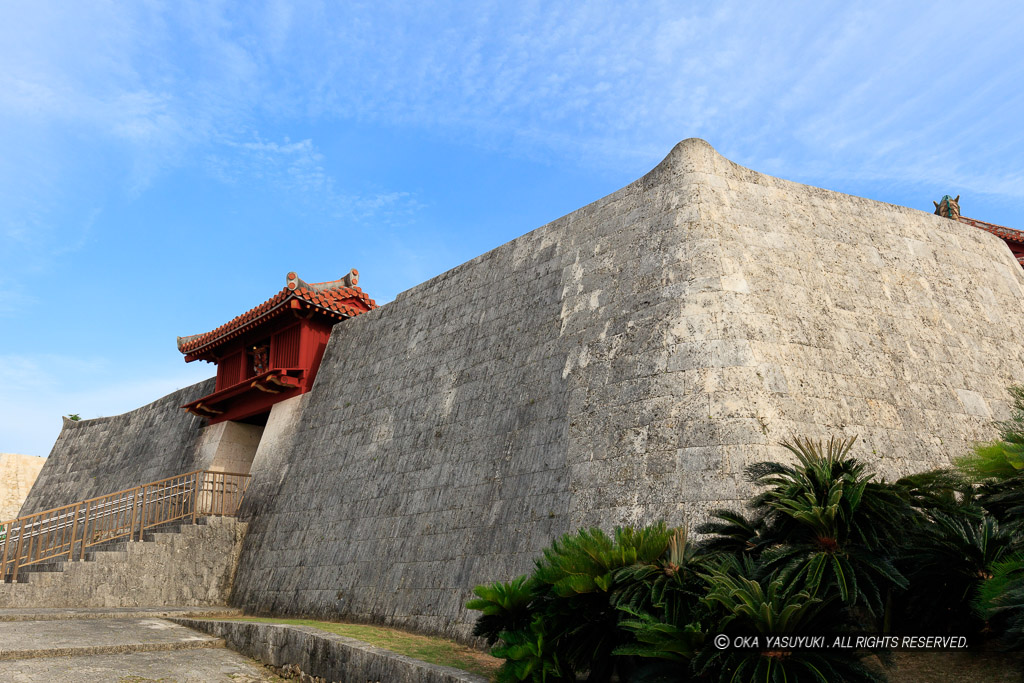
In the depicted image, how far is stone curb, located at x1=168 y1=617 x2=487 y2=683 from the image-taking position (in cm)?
689

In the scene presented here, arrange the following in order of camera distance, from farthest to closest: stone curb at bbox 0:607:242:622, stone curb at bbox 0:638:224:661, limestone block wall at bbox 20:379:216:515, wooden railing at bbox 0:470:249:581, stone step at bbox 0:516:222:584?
limestone block wall at bbox 20:379:216:515
wooden railing at bbox 0:470:249:581
stone step at bbox 0:516:222:584
stone curb at bbox 0:607:242:622
stone curb at bbox 0:638:224:661

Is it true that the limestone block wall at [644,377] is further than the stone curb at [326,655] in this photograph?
Yes

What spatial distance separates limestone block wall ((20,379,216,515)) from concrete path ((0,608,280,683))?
7.02m

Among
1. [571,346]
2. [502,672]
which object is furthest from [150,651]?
[571,346]

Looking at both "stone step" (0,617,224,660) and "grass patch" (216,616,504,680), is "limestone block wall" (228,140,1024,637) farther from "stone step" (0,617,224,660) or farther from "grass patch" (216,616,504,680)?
"stone step" (0,617,224,660)

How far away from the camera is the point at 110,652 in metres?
8.98

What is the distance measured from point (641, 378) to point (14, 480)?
2903 centimetres

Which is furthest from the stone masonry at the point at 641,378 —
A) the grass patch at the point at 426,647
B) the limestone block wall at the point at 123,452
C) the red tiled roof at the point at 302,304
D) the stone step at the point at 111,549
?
the limestone block wall at the point at 123,452

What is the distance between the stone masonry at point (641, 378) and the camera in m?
8.13

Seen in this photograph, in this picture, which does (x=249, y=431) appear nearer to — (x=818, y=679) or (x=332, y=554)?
(x=332, y=554)

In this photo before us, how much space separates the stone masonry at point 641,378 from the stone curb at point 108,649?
186 centimetres

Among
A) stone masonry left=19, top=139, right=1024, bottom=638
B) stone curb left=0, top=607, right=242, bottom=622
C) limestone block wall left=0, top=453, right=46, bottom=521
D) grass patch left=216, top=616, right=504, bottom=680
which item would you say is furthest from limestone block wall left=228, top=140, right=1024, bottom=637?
limestone block wall left=0, top=453, right=46, bottom=521

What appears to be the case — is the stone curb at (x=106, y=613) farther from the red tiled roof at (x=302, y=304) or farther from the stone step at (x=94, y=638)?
the red tiled roof at (x=302, y=304)

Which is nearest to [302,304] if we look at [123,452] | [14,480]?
[123,452]
